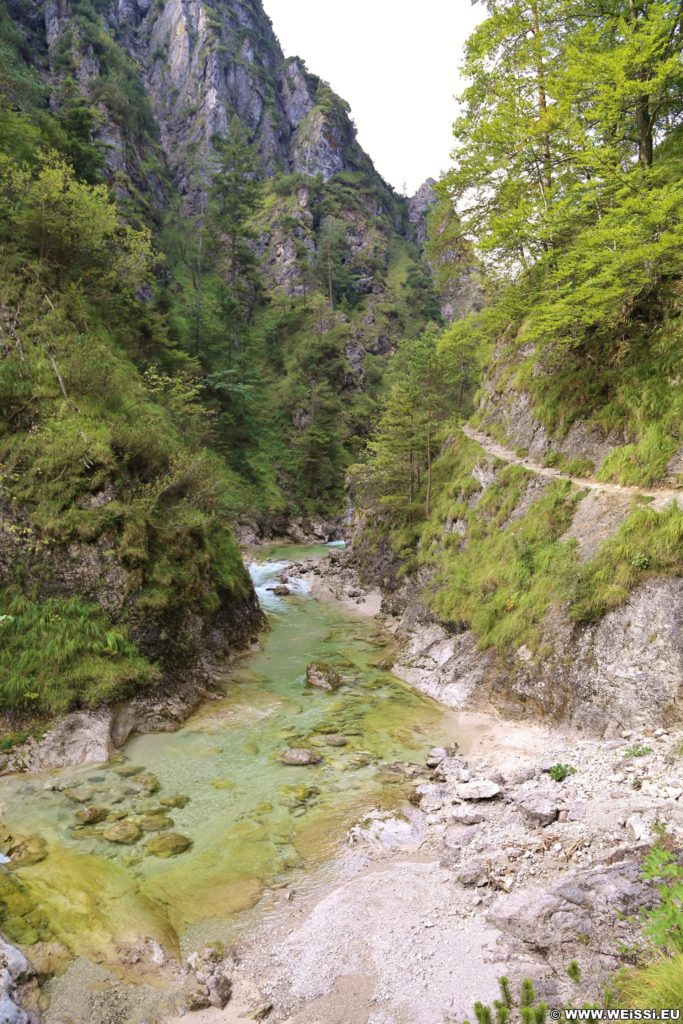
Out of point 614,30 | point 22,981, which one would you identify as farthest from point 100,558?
point 614,30

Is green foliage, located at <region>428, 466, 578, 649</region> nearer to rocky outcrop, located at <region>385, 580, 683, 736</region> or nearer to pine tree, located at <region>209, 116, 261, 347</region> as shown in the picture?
rocky outcrop, located at <region>385, 580, 683, 736</region>

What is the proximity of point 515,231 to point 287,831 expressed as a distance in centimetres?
1669

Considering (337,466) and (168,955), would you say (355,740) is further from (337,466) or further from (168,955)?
(337,466)

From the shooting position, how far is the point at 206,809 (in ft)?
32.4

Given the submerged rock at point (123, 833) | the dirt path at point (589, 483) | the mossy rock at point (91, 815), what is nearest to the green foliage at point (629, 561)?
the dirt path at point (589, 483)

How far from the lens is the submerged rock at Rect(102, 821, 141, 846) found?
29.1 feet

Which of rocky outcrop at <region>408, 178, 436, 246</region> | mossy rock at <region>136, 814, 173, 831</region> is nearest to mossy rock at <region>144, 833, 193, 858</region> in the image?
mossy rock at <region>136, 814, 173, 831</region>

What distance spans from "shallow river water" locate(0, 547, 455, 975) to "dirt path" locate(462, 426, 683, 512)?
746 centimetres

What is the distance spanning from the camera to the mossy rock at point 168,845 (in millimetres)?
8648

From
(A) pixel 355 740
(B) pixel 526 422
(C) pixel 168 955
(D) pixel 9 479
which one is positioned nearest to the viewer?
(C) pixel 168 955

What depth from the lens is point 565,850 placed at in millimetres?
7082

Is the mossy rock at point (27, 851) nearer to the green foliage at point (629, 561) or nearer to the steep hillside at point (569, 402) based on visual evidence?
the steep hillside at point (569, 402)

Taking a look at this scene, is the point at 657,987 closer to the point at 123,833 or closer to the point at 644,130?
the point at 123,833

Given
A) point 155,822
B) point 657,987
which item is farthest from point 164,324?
point 657,987
